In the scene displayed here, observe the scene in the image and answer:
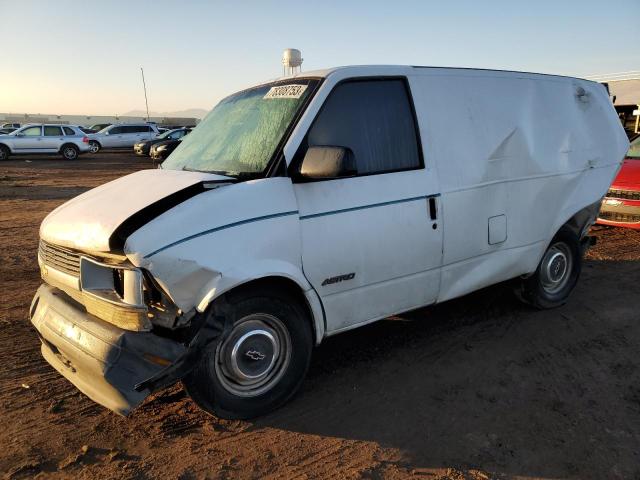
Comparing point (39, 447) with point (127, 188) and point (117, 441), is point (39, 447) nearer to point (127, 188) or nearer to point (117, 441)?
point (117, 441)

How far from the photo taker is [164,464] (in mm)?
2781

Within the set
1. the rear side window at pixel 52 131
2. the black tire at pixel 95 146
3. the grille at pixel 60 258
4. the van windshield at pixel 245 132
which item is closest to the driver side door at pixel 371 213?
the van windshield at pixel 245 132

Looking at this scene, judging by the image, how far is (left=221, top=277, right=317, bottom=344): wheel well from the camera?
2986mm

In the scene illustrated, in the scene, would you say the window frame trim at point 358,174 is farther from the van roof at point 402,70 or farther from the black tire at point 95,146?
the black tire at point 95,146

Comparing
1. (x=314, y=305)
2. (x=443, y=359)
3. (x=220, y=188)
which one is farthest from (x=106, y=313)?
(x=443, y=359)

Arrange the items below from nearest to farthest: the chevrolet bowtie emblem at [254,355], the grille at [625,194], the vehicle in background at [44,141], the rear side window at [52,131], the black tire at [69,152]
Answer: the chevrolet bowtie emblem at [254,355] < the grille at [625,194] < the vehicle in background at [44,141] < the rear side window at [52,131] < the black tire at [69,152]

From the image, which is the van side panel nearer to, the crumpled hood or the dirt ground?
the dirt ground

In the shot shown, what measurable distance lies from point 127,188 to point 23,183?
14.8 meters

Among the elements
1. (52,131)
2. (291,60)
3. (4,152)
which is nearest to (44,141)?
(52,131)

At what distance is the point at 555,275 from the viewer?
5.08 m

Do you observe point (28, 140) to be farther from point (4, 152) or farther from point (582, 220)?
point (582, 220)

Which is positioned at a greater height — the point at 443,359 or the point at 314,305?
the point at 314,305

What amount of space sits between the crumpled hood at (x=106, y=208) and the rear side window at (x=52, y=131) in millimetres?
25547

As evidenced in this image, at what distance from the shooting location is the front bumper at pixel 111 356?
8.82 ft
